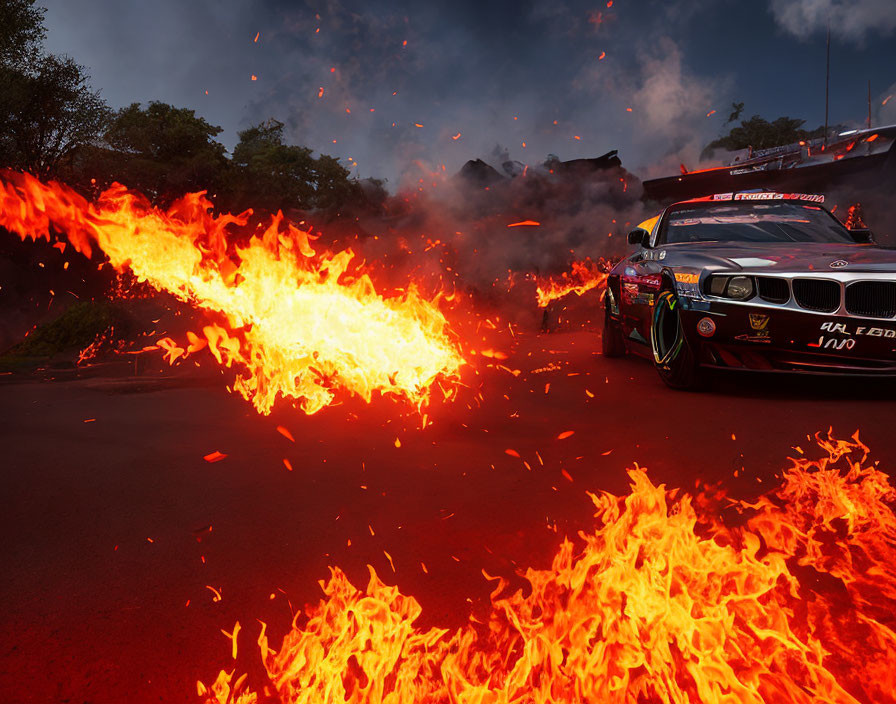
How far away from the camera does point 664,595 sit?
190 centimetres

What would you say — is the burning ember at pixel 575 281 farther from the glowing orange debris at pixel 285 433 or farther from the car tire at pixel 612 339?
the glowing orange debris at pixel 285 433

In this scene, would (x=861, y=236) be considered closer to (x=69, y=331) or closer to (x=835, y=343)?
(x=835, y=343)

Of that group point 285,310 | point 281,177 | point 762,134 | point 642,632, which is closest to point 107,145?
point 281,177

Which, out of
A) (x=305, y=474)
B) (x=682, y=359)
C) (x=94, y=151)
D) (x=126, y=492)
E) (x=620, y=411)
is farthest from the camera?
(x=94, y=151)

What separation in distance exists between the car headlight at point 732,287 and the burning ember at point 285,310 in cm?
249

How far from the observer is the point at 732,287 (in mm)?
4629

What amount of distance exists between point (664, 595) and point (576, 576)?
31 cm

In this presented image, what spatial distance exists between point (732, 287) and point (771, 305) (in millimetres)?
307

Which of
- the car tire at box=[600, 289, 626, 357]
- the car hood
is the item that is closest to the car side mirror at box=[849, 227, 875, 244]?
the car hood

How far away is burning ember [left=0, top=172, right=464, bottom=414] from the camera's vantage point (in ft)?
17.8

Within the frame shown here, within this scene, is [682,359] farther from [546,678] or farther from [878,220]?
[878,220]

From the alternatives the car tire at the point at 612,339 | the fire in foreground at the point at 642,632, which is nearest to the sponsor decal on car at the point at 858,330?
the fire in foreground at the point at 642,632

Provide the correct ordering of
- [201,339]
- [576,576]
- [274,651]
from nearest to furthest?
[274,651] < [576,576] < [201,339]

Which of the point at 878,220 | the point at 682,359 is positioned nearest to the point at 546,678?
the point at 682,359
